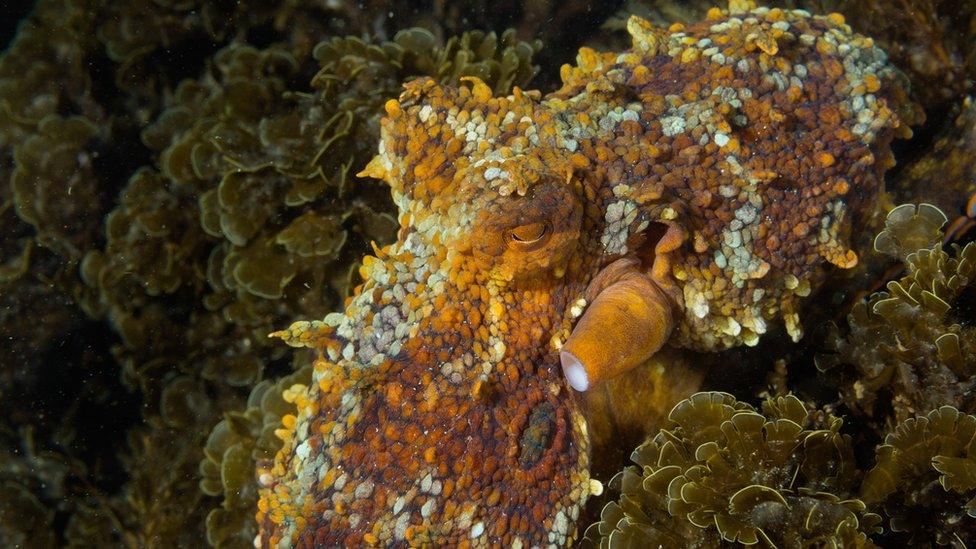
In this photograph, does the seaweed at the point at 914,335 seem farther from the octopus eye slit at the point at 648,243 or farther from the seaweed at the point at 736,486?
the octopus eye slit at the point at 648,243

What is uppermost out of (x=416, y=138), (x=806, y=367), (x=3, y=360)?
(x=416, y=138)

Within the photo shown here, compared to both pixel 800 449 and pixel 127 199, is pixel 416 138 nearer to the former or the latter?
pixel 800 449

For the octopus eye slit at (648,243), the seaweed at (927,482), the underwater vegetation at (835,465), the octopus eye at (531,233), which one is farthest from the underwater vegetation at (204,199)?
the octopus eye at (531,233)

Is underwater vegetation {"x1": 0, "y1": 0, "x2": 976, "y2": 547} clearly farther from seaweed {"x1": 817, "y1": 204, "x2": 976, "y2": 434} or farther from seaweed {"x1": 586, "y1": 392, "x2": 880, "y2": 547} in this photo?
seaweed {"x1": 586, "y1": 392, "x2": 880, "y2": 547}

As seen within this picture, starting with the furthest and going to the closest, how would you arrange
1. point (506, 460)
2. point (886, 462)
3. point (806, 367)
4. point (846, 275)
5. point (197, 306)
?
1. point (197, 306)
2. point (806, 367)
3. point (846, 275)
4. point (886, 462)
5. point (506, 460)

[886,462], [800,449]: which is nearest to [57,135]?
[800,449]

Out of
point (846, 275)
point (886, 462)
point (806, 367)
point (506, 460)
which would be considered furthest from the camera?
point (806, 367)

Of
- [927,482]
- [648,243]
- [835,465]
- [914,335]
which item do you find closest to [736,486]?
[835,465]

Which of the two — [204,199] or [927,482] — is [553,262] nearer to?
[927,482]
